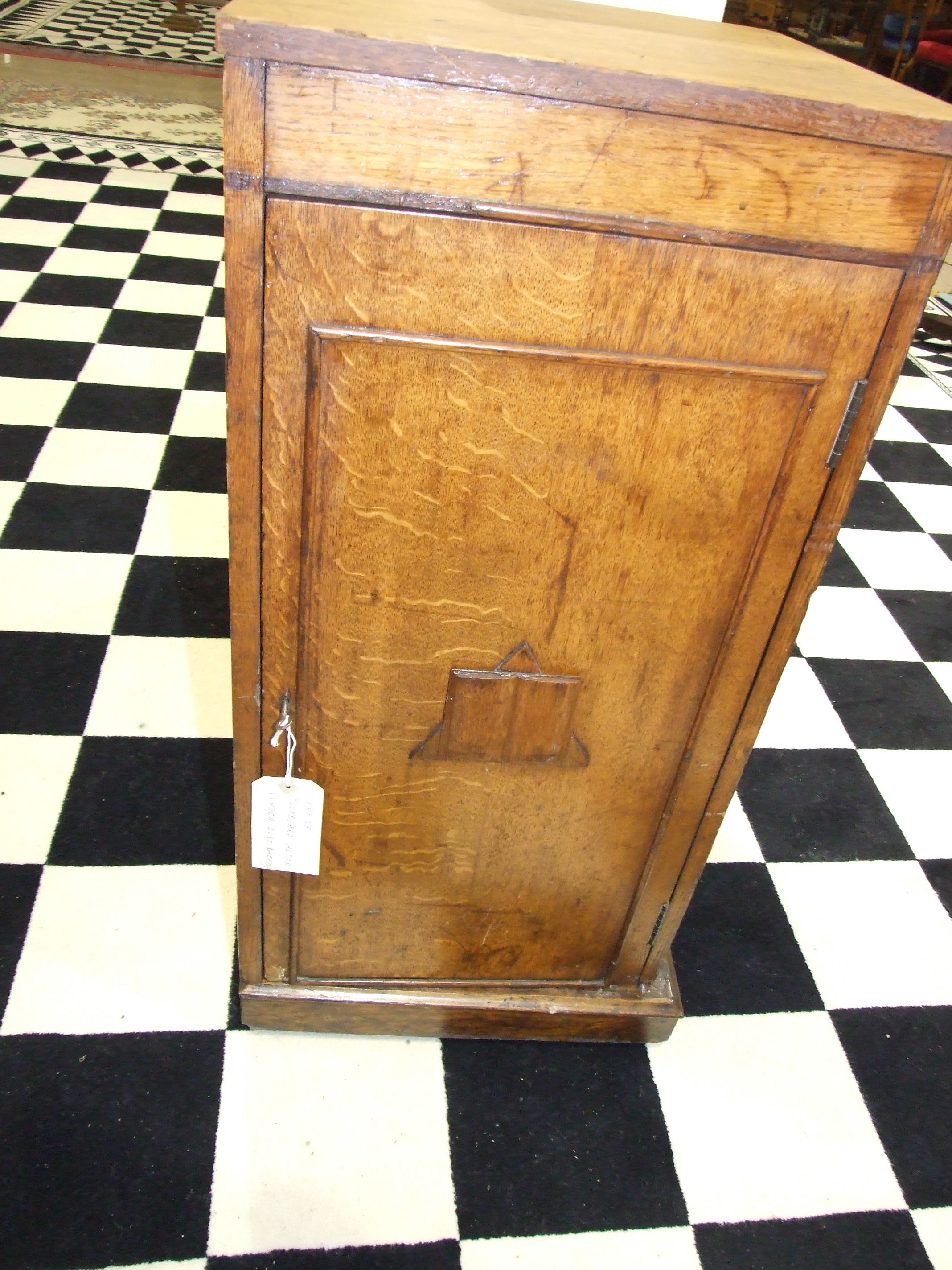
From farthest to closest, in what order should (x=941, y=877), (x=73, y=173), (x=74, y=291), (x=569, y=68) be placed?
(x=73, y=173) < (x=74, y=291) < (x=941, y=877) < (x=569, y=68)

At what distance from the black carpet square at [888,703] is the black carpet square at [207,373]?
1.98 metres

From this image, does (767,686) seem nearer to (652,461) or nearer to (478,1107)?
(652,461)

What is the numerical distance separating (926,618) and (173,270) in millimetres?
2916

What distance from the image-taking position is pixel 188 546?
254cm

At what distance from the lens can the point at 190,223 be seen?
4.20m

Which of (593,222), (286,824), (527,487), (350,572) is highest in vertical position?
(593,222)

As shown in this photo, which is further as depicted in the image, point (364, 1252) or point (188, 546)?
point (188, 546)

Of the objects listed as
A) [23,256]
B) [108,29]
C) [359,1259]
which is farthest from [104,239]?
[108,29]

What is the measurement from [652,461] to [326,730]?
51cm

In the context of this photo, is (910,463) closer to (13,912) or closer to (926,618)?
(926,618)

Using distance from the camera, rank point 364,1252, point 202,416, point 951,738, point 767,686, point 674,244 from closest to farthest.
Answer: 1. point 674,244
2. point 767,686
3. point 364,1252
4. point 951,738
5. point 202,416

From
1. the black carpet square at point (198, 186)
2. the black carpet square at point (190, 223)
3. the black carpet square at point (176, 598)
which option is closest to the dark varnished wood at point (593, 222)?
the black carpet square at point (176, 598)

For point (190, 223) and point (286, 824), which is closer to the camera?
point (286, 824)

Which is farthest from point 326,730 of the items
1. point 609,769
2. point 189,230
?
point 189,230
